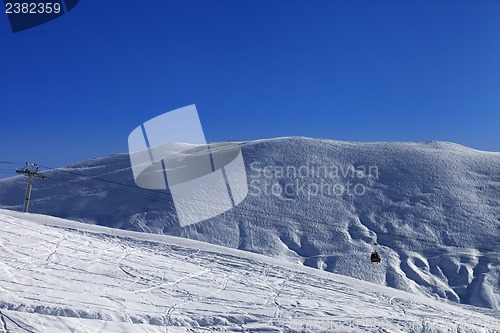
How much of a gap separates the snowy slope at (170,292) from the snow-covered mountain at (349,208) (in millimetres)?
20628

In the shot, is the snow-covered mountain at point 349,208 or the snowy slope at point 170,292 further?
the snow-covered mountain at point 349,208

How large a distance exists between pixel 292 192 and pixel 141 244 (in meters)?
32.5

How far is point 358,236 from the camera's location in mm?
44812

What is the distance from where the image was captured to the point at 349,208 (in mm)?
49375

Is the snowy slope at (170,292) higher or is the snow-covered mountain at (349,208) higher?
the snowy slope at (170,292)

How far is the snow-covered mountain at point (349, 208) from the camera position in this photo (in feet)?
135

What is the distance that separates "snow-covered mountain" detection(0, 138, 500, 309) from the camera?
4101 centimetres

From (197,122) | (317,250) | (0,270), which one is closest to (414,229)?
(317,250)

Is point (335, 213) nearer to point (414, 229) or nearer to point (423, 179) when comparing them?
point (414, 229)

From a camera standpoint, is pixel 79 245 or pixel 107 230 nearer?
pixel 79 245

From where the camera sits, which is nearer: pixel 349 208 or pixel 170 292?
pixel 170 292

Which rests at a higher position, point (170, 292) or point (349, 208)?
point (170, 292)

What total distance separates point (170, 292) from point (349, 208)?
119ft

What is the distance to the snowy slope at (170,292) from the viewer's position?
458 inches
